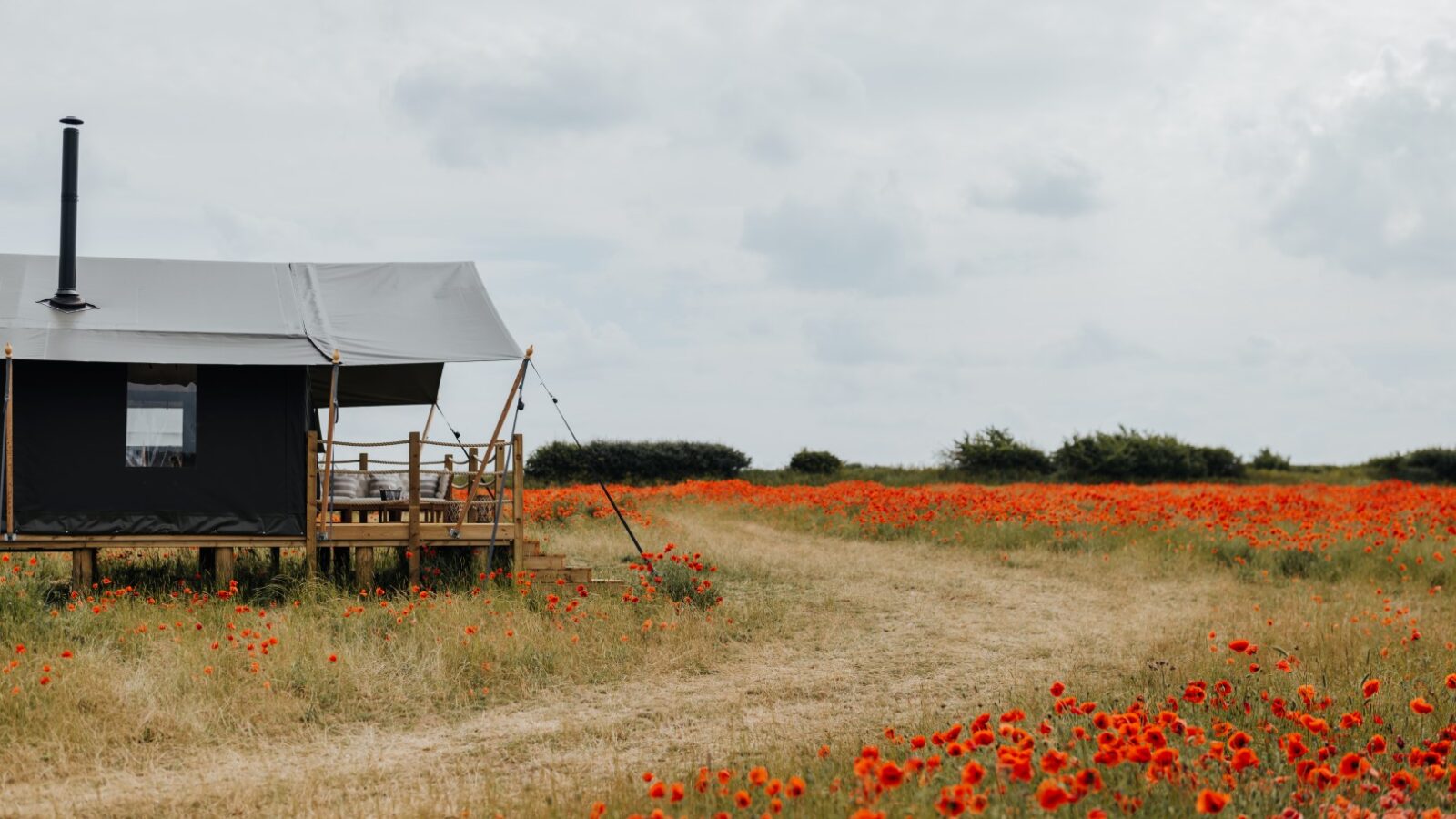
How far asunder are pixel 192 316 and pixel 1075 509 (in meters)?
14.4

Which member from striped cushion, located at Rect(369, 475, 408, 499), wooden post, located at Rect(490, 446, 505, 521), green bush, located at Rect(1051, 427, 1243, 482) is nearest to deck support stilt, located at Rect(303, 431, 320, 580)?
striped cushion, located at Rect(369, 475, 408, 499)

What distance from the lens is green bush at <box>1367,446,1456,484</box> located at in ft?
114

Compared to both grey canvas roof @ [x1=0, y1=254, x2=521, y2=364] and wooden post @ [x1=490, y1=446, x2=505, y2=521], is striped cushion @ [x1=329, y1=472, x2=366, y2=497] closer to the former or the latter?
grey canvas roof @ [x1=0, y1=254, x2=521, y2=364]

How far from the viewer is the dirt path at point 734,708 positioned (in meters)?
6.59

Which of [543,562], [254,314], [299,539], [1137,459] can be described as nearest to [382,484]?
[299,539]

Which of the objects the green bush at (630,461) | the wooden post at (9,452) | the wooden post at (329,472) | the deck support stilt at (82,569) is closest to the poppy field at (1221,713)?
the wooden post at (329,472)

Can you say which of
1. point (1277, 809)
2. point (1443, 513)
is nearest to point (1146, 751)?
point (1277, 809)

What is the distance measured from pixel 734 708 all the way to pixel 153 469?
8020 mm

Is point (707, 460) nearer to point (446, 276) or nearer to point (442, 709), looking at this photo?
point (446, 276)

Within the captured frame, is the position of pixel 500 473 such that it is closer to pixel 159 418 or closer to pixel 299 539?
pixel 299 539

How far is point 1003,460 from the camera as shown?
33.4 m

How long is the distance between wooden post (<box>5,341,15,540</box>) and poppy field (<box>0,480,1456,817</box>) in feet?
3.60

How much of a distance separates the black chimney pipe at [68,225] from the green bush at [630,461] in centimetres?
1968

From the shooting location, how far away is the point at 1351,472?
1426 inches
